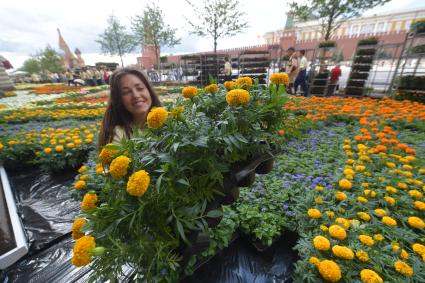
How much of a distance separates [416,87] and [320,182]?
21.3 feet

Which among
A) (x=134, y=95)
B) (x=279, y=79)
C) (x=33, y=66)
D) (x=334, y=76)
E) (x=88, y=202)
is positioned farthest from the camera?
(x=33, y=66)

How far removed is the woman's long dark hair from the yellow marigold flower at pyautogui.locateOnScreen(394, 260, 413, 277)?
1.93m

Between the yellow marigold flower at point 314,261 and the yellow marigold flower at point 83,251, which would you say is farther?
the yellow marigold flower at point 314,261

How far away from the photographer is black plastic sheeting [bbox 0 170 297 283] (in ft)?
4.88

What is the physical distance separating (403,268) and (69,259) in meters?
2.35

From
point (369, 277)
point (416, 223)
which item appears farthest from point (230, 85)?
point (416, 223)

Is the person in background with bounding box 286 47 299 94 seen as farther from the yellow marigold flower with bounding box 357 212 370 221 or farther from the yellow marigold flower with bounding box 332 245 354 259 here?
the yellow marigold flower with bounding box 332 245 354 259

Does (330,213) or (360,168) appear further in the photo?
(360,168)

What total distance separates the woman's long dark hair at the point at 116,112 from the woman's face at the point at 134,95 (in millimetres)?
34

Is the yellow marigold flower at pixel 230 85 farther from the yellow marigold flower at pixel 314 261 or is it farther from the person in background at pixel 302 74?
the person in background at pixel 302 74

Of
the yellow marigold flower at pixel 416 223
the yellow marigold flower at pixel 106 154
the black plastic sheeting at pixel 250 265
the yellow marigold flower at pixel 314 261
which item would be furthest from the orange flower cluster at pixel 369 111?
the yellow marigold flower at pixel 106 154

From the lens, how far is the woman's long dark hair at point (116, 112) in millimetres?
1746

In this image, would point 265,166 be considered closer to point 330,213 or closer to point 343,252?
point 343,252

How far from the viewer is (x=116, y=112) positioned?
6.02 ft
